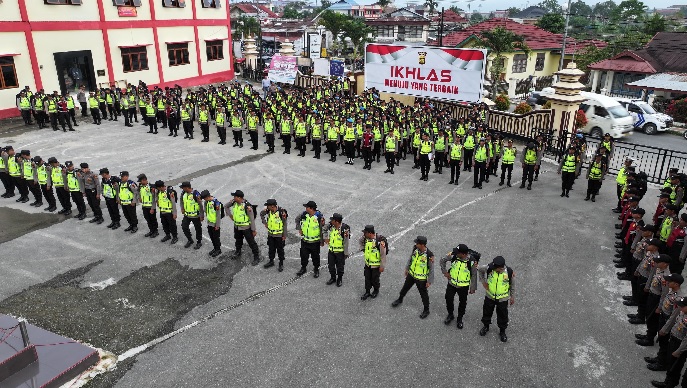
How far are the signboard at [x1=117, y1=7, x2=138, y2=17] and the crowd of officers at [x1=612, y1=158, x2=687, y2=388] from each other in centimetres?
2542

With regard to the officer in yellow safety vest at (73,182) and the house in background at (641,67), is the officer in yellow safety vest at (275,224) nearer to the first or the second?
the officer in yellow safety vest at (73,182)

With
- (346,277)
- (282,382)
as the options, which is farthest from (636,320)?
(282,382)

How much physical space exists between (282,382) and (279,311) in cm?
173

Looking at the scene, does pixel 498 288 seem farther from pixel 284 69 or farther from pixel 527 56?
pixel 527 56

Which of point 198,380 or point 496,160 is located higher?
point 496,160

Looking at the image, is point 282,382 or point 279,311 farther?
point 279,311

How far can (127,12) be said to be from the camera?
26.5m

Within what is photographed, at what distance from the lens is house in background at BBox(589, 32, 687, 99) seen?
31191 millimetres

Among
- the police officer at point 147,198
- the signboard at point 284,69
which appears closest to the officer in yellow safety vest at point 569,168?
the police officer at point 147,198

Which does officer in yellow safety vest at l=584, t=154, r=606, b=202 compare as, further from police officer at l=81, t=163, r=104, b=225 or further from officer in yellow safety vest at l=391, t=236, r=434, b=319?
police officer at l=81, t=163, r=104, b=225

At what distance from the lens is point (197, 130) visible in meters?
21.4

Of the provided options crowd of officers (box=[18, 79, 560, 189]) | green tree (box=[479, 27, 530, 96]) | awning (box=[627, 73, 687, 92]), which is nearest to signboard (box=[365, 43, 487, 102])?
crowd of officers (box=[18, 79, 560, 189])

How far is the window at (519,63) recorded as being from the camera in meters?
37.8

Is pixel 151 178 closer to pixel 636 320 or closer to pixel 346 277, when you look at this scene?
pixel 346 277
